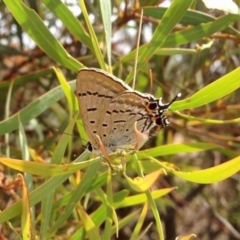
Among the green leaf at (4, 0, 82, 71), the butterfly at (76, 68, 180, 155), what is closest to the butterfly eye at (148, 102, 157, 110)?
the butterfly at (76, 68, 180, 155)

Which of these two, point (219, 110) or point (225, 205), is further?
point (225, 205)

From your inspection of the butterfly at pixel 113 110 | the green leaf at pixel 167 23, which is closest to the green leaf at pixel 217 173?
the butterfly at pixel 113 110

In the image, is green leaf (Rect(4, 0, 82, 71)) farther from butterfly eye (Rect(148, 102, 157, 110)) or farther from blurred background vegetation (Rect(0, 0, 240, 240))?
butterfly eye (Rect(148, 102, 157, 110))

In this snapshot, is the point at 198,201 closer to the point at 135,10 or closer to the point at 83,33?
the point at 135,10

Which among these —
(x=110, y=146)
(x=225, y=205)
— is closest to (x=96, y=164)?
(x=110, y=146)

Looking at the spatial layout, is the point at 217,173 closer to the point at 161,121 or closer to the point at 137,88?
the point at 161,121

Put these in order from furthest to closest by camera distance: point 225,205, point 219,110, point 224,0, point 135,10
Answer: point 225,205 < point 219,110 < point 135,10 < point 224,0

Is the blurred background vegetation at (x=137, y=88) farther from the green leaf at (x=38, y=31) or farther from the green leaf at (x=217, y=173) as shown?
the green leaf at (x=217, y=173)
